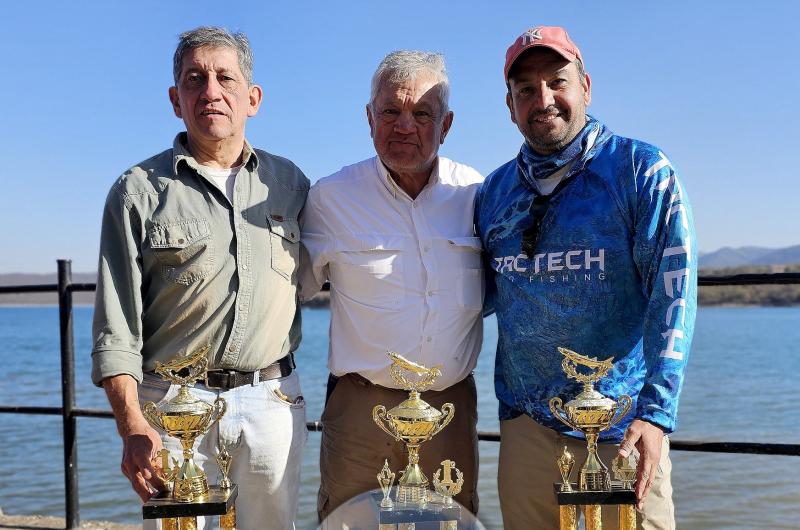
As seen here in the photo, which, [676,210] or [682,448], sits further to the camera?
[682,448]

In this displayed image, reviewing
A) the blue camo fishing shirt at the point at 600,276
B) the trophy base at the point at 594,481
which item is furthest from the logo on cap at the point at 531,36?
the trophy base at the point at 594,481

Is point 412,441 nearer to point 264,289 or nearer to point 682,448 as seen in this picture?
point 264,289

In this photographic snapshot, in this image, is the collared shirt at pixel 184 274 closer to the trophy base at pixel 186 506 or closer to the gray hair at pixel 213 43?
the gray hair at pixel 213 43

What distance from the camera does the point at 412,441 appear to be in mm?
1919

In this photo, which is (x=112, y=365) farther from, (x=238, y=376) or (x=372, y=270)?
(x=372, y=270)

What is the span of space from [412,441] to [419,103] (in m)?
1.24

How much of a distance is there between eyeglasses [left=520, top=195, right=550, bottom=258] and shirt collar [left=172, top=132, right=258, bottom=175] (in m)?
0.98

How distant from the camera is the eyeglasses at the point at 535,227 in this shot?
7.91ft

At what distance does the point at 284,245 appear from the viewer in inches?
105

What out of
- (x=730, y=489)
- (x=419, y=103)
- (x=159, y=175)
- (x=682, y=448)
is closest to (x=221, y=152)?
(x=159, y=175)

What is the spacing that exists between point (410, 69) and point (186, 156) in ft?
2.69

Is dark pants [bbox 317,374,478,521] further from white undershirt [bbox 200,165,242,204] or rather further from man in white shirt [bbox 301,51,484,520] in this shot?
white undershirt [bbox 200,165,242,204]

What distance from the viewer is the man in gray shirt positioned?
2.40m

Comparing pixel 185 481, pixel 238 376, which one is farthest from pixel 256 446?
pixel 185 481
